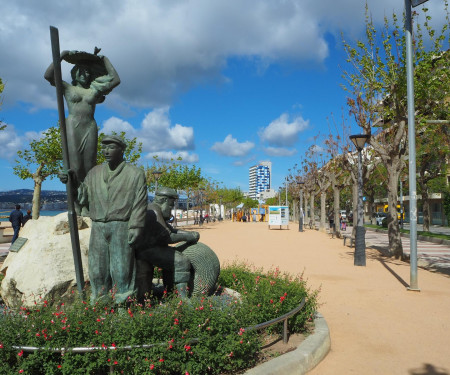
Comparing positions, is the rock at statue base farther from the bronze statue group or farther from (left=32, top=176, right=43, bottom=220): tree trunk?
(left=32, top=176, right=43, bottom=220): tree trunk

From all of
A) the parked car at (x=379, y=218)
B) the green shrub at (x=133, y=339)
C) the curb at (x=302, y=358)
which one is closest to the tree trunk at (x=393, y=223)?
the curb at (x=302, y=358)

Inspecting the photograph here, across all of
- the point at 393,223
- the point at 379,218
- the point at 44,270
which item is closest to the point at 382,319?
the point at 44,270

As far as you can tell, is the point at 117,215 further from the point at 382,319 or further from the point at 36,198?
the point at 36,198

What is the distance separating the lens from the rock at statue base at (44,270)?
15.3 ft

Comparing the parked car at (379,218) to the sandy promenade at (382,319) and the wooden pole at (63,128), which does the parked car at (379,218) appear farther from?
the wooden pole at (63,128)

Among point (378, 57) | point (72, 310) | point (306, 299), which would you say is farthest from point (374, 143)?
point (72, 310)

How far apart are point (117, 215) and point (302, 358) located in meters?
2.45

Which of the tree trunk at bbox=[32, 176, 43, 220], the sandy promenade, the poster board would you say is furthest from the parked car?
the tree trunk at bbox=[32, 176, 43, 220]

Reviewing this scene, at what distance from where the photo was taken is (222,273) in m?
7.23

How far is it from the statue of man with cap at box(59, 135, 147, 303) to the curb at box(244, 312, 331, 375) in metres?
1.60

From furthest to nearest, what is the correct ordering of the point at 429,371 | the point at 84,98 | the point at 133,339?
1. the point at 84,98
2. the point at 429,371
3. the point at 133,339

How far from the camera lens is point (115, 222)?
13.0 feet

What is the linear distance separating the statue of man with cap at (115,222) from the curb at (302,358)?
1600 millimetres

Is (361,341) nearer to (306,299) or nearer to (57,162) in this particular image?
(306,299)
